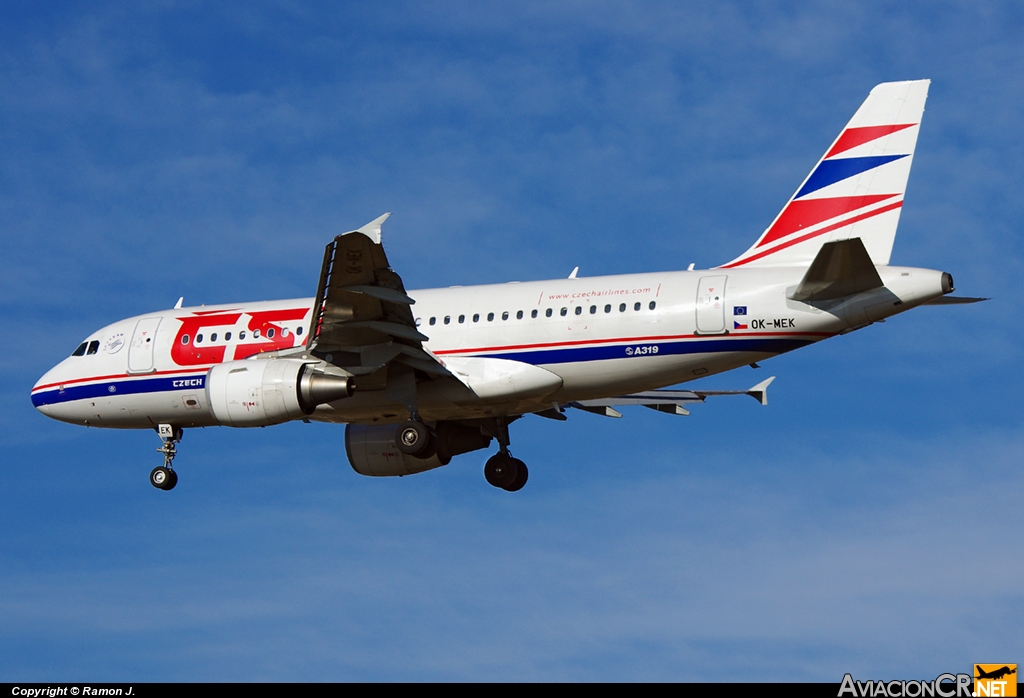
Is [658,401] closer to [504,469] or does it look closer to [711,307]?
[504,469]

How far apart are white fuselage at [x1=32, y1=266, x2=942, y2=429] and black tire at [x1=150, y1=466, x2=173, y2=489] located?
1132mm

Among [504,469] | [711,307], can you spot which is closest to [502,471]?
[504,469]

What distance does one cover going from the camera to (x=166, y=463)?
34.8 m

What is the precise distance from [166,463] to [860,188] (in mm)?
17041

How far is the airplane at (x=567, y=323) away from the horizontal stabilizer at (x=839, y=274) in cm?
3

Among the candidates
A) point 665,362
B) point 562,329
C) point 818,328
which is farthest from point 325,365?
point 818,328

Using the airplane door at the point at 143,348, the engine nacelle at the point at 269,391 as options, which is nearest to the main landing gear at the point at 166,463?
the airplane door at the point at 143,348

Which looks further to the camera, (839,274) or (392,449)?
(392,449)

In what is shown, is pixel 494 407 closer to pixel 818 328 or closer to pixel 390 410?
pixel 390 410

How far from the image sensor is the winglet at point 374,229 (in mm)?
28047

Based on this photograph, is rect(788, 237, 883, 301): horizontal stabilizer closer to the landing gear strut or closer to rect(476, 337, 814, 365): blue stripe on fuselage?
rect(476, 337, 814, 365): blue stripe on fuselage

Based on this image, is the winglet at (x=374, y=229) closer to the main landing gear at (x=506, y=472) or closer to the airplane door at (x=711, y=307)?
the airplane door at (x=711, y=307)

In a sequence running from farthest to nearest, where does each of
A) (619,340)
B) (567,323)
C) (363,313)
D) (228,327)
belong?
1. (228,327)
2. (567,323)
3. (619,340)
4. (363,313)

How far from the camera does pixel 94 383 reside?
116 ft
